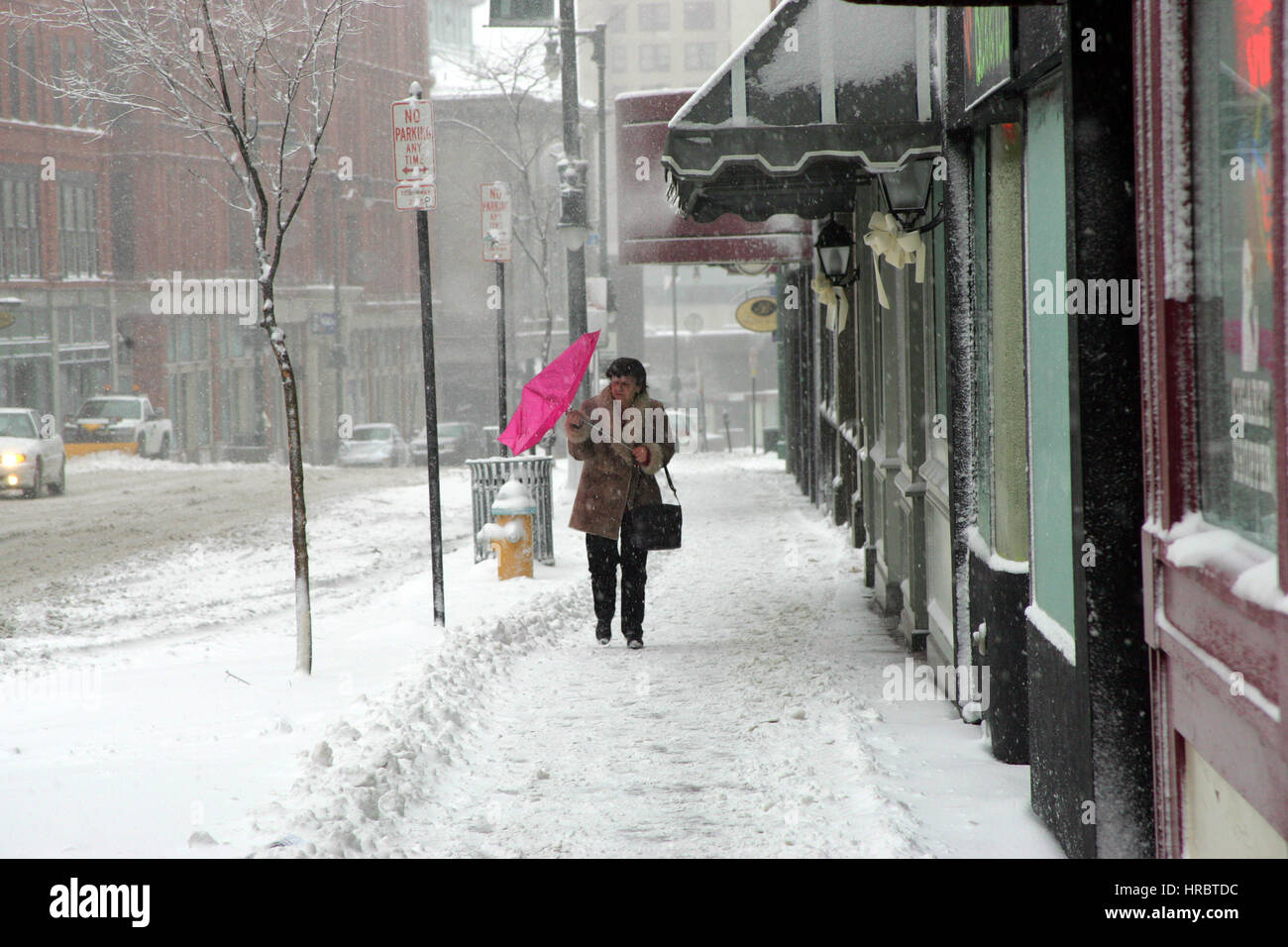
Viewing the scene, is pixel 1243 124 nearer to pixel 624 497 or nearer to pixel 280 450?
pixel 624 497

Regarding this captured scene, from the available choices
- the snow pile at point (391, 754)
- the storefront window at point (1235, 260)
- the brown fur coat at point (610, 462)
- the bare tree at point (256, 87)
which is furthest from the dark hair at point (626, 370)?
the storefront window at point (1235, 260)

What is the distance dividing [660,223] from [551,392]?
17.5 ft

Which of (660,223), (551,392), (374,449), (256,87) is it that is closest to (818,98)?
(551,392)

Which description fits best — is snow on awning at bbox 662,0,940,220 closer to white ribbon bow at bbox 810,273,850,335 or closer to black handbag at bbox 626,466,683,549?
black handbag at bbox 626,466,683,549

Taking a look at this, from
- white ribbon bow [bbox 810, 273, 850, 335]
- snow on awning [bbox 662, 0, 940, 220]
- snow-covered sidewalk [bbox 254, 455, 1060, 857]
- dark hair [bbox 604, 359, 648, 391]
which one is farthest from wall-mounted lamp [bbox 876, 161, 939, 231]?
white ribbon bow [bbox 810, 273, 850, 335]

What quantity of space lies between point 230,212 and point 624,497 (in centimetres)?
4127

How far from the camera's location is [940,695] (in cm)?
742

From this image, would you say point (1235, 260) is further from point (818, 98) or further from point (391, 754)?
point (818, 98)

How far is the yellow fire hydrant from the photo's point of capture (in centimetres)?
1148

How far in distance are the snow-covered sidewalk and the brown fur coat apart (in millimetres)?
875

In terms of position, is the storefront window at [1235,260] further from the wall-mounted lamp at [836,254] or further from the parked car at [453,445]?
the parked car at [453,445]

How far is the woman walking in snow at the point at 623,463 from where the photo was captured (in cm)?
890

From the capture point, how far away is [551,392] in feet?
31.4

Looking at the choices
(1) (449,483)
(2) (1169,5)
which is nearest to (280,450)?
(1) (449,483)
